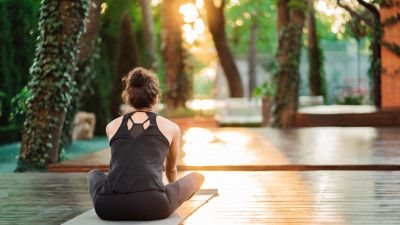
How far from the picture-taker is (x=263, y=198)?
7.73 meters

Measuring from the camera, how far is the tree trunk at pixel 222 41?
29.7 m

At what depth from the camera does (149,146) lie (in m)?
6.27

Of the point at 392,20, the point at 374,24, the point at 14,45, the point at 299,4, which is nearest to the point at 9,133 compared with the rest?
the point at 14,45

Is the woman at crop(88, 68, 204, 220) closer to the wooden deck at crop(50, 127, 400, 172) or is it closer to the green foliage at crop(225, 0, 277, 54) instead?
the wooden deck at crop(50, 127, 400, 172)

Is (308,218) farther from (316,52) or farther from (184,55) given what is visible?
(316,52)

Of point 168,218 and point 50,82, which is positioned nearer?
point 168,218

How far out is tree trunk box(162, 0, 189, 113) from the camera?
70.3 feet

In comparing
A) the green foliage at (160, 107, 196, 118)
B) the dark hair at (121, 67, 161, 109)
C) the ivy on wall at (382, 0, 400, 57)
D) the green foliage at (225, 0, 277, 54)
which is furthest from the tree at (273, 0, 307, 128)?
the green foliage at (225, 0, 277, 54)

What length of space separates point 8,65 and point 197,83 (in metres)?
60.0

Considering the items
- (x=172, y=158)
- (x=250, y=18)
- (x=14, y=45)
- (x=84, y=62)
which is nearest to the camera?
(x=172, y=158)

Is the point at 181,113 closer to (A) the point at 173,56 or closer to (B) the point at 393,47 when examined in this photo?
(A) the point at 173,56

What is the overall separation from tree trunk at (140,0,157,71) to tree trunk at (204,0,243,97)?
435cm

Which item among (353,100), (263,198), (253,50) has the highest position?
(253,50)

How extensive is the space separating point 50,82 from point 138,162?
5611 mm
